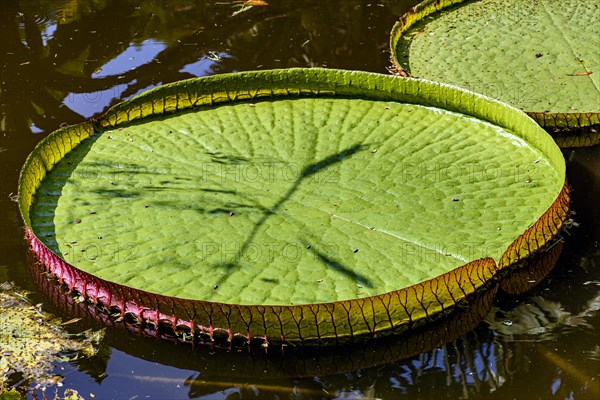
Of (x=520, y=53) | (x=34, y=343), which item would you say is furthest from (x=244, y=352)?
(x=520, y=53)

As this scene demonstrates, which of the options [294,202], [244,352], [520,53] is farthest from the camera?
[520,53]

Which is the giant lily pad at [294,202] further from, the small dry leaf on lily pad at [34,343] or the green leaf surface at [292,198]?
the small dry leaf on lily pad at [34,343]

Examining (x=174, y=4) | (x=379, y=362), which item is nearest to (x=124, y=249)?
(x=379, y=362)

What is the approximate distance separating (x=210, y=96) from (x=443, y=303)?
147cm

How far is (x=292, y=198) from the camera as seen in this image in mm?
2756

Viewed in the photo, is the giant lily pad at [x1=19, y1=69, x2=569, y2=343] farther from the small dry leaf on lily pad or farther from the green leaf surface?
the small dry leaf on lily pad

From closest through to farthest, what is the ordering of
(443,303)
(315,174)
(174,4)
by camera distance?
(443,303), (315,174), (174,4)

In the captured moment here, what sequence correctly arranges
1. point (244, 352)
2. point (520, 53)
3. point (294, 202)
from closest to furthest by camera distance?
point (244, 352) < point (294, 202) < point (520, 53)

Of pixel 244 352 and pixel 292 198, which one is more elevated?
pixel 292 198

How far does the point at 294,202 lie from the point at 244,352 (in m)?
0.61

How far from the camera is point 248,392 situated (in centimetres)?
220

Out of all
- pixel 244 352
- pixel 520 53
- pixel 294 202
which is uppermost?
pixel 520 53

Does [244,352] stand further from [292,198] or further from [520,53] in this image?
[520,53]

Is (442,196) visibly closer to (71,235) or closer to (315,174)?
(315,174)
